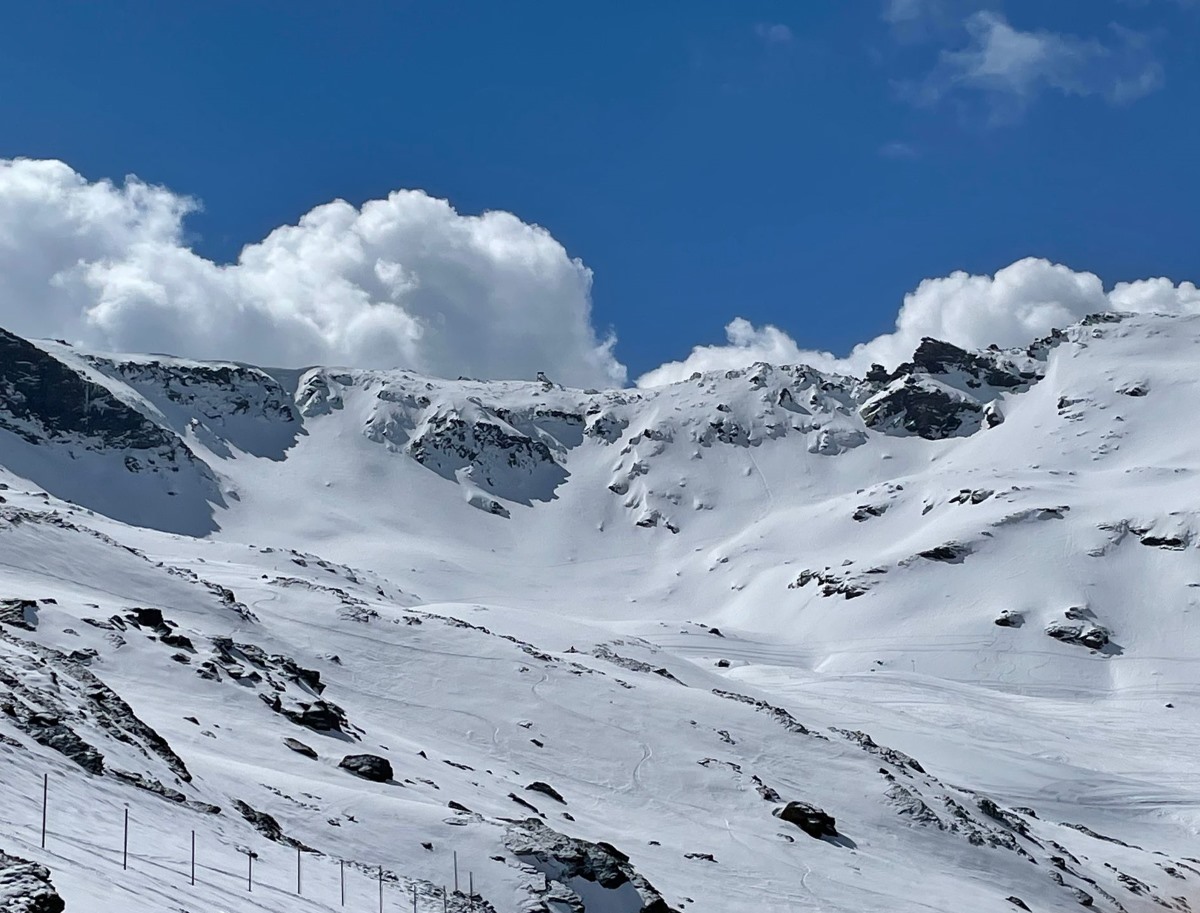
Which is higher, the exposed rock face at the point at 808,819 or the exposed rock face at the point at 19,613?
the exposed rock face at the point at 19,613

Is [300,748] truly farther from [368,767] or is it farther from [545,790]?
[545,790]

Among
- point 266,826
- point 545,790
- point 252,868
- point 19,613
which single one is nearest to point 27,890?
point 252,868

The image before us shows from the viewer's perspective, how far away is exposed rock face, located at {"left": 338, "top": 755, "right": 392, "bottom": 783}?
133 feet

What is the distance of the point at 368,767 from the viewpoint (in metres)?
40.8

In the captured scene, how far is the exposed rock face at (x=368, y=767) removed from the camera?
133 feet

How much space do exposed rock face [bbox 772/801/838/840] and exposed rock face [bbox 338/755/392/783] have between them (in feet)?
66.3

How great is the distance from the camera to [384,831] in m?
32.1

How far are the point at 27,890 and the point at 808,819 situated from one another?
40.5 meters

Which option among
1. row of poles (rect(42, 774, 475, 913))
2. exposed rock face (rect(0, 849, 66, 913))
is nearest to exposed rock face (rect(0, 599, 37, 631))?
row of poles (rect(42, 774, 475, 913))

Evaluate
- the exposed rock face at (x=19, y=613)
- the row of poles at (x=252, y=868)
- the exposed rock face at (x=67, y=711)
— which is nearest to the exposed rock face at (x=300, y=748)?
the exposed rock face at (x=67, y=711)

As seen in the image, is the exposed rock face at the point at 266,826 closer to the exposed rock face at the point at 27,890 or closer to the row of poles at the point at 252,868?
the row of poles at the point at 252,868

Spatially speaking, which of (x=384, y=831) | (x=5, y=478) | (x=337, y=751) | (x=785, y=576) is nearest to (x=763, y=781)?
(x=337, y=751)

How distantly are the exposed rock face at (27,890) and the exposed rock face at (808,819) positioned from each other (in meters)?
39.4

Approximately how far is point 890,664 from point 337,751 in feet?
329
